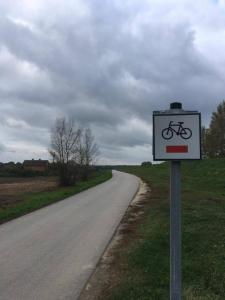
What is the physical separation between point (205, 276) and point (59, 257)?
3.71 meters

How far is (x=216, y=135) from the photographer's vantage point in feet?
259

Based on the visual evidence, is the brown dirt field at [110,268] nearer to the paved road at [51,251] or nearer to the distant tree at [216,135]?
the paved road at [51,251]

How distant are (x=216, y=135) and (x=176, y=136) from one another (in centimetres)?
7613

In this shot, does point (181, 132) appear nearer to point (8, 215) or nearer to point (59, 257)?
point (59, 257)

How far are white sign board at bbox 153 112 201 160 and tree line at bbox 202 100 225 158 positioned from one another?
75259 millimetres

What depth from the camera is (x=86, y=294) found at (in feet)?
25.0

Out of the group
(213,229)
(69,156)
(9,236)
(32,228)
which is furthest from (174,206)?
(69,156)

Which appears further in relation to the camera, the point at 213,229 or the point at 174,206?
the point at 213,229

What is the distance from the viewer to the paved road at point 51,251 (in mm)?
7965

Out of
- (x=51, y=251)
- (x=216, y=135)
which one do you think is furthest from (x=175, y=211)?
(x=216, y=135)

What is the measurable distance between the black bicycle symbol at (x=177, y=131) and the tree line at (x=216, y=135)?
7528 centimetres

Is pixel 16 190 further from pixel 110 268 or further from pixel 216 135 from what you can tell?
pixel 216 135

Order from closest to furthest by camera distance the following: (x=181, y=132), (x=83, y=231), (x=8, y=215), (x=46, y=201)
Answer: (x=181, y=132) → (x=83, y=231) → (x=8, y=215) → (x=46, y=201)

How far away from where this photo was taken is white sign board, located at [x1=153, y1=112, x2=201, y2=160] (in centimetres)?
435
